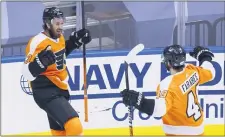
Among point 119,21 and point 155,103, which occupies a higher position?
point 119,21

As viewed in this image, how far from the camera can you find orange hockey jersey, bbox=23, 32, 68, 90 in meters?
3.65

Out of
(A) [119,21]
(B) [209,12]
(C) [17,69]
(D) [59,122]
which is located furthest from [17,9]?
(B) [209,12]

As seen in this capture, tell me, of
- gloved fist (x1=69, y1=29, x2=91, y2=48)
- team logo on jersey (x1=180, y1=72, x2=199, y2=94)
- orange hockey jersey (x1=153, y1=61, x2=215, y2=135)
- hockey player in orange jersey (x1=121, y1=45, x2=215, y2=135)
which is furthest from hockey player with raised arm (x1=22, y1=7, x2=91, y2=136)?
team logo on jersey (x1=180, y1=72, x2=199, y2=94)

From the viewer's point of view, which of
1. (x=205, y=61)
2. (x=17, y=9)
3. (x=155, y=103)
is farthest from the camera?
(x=17, y=9)

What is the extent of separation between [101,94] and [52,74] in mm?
754

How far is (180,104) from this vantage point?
10.5 ft

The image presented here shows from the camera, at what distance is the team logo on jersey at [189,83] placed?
3205 millimetres

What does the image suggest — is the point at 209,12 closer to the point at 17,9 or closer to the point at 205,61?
the point at 205,61

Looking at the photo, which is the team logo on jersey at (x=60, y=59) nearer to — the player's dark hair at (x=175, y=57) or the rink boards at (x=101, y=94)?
the rink boards at (x=101, y=94)

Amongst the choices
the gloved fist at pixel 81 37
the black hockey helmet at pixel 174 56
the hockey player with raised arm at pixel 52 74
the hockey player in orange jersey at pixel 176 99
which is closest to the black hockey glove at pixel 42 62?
the hockey player with raised arm at pixel 52 74

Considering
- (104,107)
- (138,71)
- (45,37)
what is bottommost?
(104,107)

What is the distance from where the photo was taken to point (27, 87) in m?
4.44

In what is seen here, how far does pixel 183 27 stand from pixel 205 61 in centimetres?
84

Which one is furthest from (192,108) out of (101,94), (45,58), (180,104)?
(101,94)
